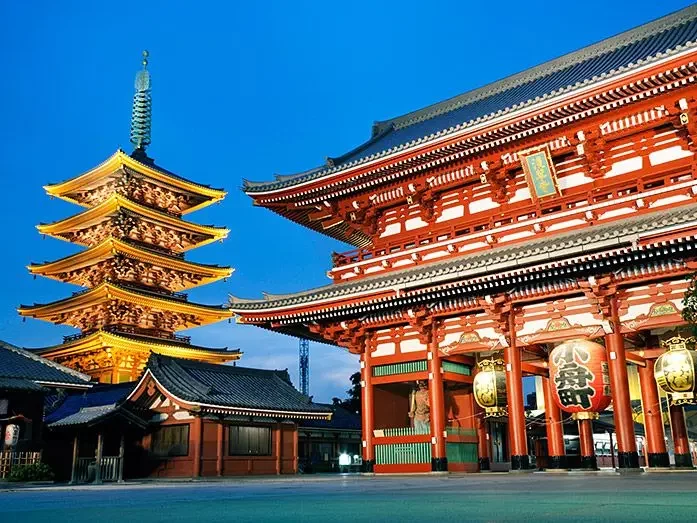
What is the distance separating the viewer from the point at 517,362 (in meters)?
18.5

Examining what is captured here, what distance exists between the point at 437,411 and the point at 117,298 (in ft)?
102

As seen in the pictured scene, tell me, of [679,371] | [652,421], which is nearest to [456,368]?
[652,421]

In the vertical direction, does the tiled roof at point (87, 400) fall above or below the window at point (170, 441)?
above

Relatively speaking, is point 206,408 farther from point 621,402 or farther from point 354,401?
point 354,401

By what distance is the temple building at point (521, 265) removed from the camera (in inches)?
653

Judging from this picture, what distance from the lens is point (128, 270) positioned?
47.2m

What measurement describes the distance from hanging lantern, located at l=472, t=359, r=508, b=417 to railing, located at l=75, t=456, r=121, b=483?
1496 cm

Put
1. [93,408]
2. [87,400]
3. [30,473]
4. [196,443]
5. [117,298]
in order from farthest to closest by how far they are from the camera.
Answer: [117,298], [87,400], [93,408], [196,443], [30,473]

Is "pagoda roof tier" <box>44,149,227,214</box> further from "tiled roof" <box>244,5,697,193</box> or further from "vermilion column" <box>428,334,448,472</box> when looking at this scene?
"vermilion column" <box>428,334,448,472</box>

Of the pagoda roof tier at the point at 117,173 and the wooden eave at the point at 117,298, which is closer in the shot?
the wooden eave at the point at 117,298

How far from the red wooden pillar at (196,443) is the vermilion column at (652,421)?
670 inches

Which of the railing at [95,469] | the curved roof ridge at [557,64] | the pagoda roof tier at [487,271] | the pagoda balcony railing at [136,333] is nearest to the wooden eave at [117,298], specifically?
the pagoda balcony railing at [136,333]

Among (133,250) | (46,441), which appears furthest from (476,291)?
(133,250)

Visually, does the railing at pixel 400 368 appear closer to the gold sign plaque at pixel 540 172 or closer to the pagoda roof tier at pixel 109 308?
the gold sign plaque at pixel 540 172
